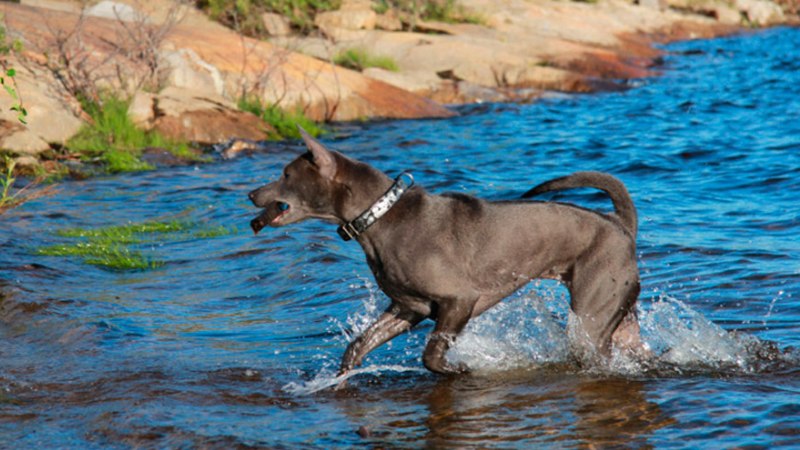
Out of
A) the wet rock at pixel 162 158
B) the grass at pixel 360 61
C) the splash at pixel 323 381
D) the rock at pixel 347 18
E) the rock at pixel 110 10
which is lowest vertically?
the wet rock at pixel 162 158

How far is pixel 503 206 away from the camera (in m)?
6.85

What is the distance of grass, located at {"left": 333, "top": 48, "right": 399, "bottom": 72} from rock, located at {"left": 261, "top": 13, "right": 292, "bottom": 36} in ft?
6.71

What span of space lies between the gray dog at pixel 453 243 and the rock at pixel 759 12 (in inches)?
1645

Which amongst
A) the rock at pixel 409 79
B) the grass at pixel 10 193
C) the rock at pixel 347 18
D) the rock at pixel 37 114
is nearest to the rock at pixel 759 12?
the rock at pixel 347 18

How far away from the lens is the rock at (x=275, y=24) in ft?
78.2

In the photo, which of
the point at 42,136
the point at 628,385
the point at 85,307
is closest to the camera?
the point at 628,385

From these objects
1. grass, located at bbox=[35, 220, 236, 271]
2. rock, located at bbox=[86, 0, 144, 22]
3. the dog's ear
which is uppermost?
the dog's ear

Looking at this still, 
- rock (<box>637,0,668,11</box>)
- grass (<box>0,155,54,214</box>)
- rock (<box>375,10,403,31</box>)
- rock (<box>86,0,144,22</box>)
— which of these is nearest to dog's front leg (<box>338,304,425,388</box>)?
grass (<box>0,155,54,214</box>)

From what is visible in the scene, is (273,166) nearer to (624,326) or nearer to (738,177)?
(738,177)

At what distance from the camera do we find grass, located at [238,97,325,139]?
17406 millimetres

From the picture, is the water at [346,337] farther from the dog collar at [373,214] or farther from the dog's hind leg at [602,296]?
the dog collar at [373,214]

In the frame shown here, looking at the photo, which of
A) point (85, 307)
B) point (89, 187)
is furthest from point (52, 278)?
point (89, 187)

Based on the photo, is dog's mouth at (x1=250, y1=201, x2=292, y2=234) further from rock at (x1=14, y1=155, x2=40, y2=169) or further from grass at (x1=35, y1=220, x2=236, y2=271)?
rock at (x1=14, y1=155, x2=40, y2=169)

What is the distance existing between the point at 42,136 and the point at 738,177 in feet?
30.4
